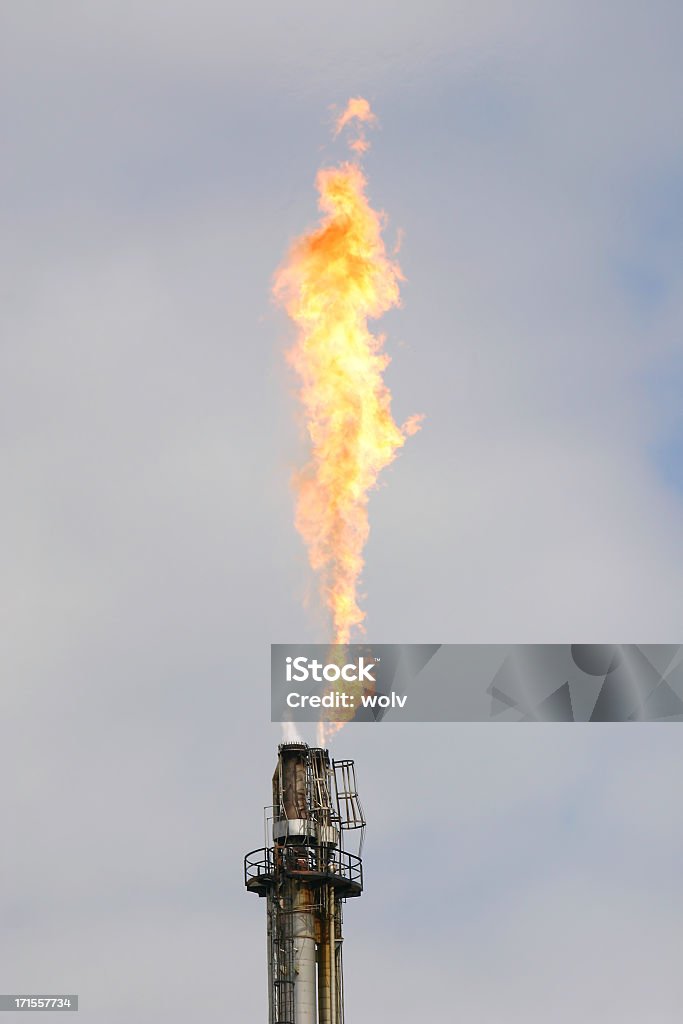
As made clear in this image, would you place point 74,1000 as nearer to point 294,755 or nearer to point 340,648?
Answer: point 294,755

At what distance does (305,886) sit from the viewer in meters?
85.2

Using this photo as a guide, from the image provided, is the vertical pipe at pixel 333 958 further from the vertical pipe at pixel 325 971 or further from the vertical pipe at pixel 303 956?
the vertical pipe at pixel 303 956

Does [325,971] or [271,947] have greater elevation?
[271,947]

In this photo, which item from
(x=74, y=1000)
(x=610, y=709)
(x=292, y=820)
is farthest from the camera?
(x=292, y=820)

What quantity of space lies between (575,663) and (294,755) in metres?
19.9

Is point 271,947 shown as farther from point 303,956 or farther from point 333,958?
point 333,958

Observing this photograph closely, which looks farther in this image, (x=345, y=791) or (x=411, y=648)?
(x=345, y=791)

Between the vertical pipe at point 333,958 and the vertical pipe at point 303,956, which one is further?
the vertical pipe at point 333,958

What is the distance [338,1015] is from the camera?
8281 centimetres

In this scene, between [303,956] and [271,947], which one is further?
[271,947]

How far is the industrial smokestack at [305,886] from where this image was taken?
82750 mm

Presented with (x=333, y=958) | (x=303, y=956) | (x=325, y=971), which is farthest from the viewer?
(x=333, y=958)

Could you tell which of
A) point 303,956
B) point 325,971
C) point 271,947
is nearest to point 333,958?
point 325,971

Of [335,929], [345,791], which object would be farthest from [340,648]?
[335,929]
